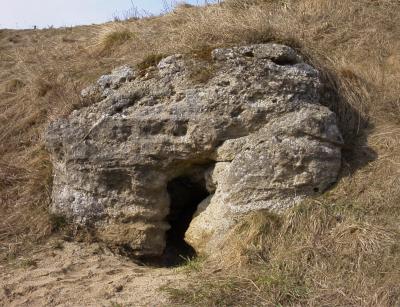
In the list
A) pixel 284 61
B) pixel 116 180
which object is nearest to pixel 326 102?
pixel 284 61

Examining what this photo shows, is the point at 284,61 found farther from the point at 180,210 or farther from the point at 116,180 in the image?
the point at 116,180

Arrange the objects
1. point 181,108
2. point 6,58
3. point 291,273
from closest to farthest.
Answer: point 291,273 → point 181,108 → point 6,58

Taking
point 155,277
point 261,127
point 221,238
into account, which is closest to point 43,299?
point 155,277

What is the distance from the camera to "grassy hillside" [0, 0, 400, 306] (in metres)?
4.18

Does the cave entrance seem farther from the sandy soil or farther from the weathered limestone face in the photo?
the sandy soil

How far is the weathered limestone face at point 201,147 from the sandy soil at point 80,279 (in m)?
0.34

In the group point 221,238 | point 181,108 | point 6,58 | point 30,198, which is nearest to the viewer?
point 221,238

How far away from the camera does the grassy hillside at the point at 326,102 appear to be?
418 cm

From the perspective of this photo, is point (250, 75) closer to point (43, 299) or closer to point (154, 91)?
point (154, 91)

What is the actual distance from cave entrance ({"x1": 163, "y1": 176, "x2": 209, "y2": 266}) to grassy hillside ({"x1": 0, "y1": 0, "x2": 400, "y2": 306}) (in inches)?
42.7

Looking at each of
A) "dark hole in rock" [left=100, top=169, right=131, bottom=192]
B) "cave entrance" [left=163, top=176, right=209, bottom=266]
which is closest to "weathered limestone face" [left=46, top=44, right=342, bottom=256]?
"dark hole in rock" [left=100, top=169, right=131, bottom=192]

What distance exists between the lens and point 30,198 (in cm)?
580

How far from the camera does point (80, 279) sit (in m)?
4.66

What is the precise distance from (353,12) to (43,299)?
6.02 m
